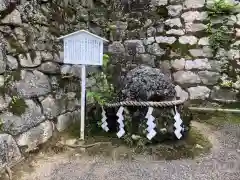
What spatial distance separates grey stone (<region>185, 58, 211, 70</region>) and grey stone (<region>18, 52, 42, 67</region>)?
2.15 meters

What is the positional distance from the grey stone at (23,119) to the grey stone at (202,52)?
2.33 m

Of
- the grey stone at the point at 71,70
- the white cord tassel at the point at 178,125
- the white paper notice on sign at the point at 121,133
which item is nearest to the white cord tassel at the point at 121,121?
the white paper notice on sign at the point at 121,133

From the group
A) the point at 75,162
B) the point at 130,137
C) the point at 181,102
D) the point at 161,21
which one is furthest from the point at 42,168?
the point at 161,21

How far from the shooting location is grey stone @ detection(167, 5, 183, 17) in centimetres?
460

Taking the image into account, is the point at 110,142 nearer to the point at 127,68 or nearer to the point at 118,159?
the point at 118,159

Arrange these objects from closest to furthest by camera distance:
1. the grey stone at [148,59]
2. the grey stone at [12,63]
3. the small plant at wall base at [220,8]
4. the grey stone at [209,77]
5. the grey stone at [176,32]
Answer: the grey stone at [12,63] < the small plant at wall base at [220,8] < the grey stone at [209,77] < the grey stone at [176,32] < the grey stone at [148,59]

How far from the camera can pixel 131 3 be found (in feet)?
15.4

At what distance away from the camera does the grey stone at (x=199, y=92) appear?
177 inches

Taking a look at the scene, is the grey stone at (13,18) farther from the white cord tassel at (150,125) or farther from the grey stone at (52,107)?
the white cord tassel at (150,125)

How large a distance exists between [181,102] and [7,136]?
175 cm

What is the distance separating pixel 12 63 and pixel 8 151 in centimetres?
79

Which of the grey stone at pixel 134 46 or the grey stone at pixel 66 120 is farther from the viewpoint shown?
the grey stone at pixel 134 46

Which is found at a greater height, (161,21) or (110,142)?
(161,21)

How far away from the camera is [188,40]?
4.55m
